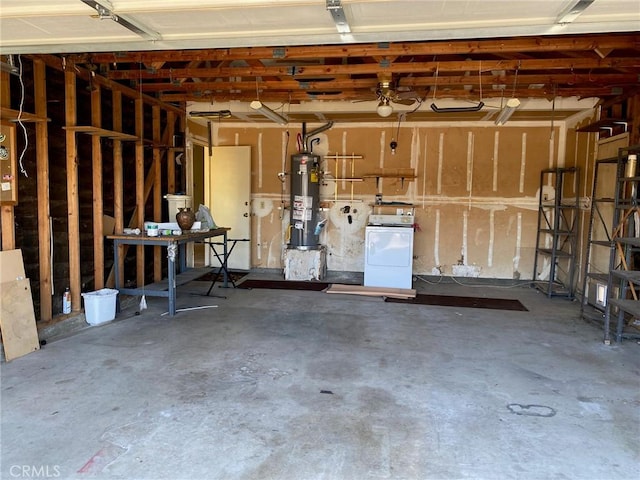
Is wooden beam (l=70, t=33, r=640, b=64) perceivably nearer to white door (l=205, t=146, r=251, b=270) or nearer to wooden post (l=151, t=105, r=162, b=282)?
wooden post (l=151, t=105, r=162, b=282)

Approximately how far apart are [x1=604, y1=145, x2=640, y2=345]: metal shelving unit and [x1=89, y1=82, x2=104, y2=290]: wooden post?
4836 millimetres

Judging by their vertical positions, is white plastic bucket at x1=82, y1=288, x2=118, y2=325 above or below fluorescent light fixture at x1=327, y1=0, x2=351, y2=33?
below

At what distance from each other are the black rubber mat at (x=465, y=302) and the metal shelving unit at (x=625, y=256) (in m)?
1.04

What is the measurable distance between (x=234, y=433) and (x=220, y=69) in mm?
3599

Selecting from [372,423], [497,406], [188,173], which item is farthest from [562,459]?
[188,173]

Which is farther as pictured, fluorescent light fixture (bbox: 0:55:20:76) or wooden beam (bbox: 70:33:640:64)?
wooden beam (bbox: 70:33:640:64)

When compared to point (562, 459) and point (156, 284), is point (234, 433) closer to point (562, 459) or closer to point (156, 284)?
point (562, 459)

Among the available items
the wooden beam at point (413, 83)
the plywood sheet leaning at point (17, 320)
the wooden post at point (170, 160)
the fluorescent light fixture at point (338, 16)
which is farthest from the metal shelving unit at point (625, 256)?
the wooden post at point (170, 160)

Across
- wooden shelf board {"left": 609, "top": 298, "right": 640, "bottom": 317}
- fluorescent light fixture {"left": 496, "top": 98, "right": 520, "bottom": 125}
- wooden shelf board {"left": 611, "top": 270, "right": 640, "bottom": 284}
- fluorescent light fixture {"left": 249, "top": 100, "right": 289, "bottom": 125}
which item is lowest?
wooden shelf board {"left": 609, "top": 298, "right": 640, "bottom": 317}

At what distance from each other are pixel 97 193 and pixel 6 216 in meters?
1.05

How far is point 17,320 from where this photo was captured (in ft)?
10.8

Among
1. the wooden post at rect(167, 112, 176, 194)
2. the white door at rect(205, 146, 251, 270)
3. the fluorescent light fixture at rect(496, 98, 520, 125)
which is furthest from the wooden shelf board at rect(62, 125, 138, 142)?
the fluorescent light fixture at rect(496, 98, 520, 125)

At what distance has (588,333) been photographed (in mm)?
4094

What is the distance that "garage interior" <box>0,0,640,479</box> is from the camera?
6.83ft
